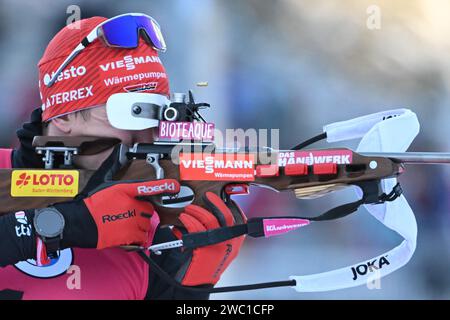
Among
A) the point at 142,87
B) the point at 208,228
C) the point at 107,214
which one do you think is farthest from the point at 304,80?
the point at 107,214

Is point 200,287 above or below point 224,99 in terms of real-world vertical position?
below

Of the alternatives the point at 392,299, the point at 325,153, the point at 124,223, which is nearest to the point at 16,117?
the point at 124,223

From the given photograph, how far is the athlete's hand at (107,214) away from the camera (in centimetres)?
143

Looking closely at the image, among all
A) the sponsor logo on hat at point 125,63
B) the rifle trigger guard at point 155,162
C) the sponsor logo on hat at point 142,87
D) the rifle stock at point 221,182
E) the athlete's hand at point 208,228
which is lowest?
the athlete's hand at point 208,228

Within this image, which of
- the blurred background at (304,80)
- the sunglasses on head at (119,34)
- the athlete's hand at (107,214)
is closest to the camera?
the athlete's hand at (107,214)

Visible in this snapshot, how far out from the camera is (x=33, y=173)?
151 centimetres

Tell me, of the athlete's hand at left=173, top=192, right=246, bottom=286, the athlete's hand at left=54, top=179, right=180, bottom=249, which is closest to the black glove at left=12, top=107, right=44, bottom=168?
the athlete's hand at left=54, top=179, right=180, bottom=249

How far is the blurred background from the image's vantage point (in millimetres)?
2254

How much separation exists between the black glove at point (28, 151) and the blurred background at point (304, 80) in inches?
26.6

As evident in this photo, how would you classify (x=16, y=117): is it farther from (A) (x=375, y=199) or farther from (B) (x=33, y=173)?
(A) (x=375, y=199)

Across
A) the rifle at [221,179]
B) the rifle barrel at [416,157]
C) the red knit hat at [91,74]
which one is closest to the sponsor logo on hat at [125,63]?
the red knit hat at [91,74]

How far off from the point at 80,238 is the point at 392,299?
120cm

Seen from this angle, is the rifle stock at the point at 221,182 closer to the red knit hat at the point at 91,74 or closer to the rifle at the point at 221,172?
the rifle at the point at 221,172

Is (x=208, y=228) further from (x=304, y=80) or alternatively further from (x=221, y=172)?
(x=304, y=80)
